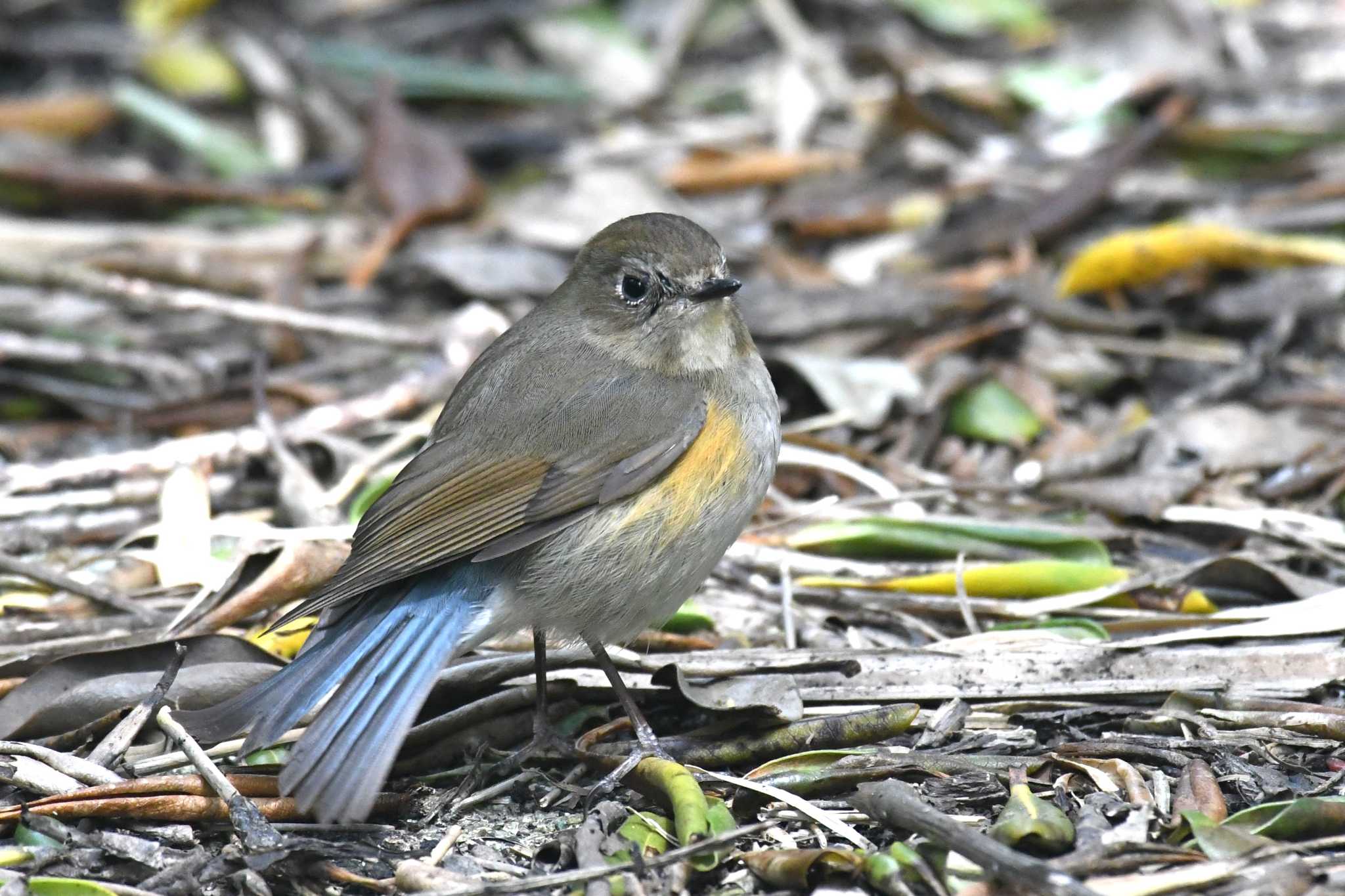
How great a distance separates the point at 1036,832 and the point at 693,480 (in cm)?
130

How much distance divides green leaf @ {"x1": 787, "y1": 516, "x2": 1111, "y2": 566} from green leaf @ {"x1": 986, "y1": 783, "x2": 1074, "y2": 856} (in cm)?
149

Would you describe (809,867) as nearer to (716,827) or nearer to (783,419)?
(716,827)

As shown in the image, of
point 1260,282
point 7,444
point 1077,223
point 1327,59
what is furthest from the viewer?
point 1327,59

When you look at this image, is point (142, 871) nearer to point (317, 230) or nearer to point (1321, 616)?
point (1321, 616)

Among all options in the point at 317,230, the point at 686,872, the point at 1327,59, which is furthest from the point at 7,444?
the point at 1327,59

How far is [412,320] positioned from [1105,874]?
4.00m

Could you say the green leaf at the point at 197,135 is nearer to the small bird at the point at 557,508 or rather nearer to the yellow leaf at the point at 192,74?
the yellow leaf at the point at 192,74

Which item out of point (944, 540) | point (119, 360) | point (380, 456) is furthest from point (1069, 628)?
point (119, 360)

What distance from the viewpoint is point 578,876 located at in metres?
3.20

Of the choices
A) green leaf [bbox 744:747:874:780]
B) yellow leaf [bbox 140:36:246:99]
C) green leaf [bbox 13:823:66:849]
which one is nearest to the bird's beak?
green leaf [bbox 744:747:874:780]

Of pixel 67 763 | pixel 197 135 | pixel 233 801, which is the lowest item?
pixel 233 801

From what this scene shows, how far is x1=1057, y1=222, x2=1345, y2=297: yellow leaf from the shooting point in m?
6.06

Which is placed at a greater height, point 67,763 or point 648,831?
point 67,763

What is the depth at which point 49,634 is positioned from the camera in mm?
4297
